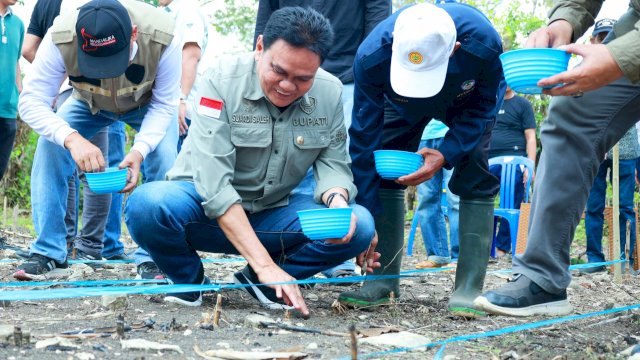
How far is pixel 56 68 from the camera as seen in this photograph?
402 cm

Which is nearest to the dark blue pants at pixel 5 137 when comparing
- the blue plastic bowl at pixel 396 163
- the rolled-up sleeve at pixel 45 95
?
the rolled-up sleeve at pixel 45 95

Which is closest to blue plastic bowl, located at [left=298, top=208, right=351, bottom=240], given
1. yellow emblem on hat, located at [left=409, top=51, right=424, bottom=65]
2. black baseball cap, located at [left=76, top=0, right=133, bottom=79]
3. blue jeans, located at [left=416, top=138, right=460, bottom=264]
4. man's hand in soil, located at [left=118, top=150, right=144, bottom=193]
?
yellow emblem on hat, located at [left=409, top=51, right=424, bottom=65]

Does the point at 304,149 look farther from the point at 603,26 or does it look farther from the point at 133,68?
the point at 603,26

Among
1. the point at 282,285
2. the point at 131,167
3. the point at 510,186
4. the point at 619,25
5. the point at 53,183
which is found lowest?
the point at 510,186

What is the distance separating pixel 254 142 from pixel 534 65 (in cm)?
128

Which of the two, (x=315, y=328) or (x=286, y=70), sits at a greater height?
(x=286, y=70)

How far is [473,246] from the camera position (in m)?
3.56

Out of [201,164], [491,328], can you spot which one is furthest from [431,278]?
[201,164]

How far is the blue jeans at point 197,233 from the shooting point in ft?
10.6

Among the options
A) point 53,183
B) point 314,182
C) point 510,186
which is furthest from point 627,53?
point 510,186

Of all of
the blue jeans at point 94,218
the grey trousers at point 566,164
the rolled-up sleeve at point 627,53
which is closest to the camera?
the rolled-up sleeve at point 627,53

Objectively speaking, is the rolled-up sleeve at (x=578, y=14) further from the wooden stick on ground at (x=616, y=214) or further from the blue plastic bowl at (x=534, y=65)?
the wooden stick on ground at (x=616, y=214)

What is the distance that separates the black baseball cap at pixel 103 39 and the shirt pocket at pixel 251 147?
901mm

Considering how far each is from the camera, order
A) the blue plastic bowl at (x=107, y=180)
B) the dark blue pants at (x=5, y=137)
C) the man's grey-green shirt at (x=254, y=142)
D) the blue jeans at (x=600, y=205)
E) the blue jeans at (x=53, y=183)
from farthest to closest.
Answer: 1. the blue jeans at (x=600, y=205)
2. the dark blue pants at (x=5, y=137)
3. the blue jeans at (x=53, y=183)
4. the blue plastic bowl at (x=107, y=180)
5. the man's grey-green shirt at (x=254, y=142)
